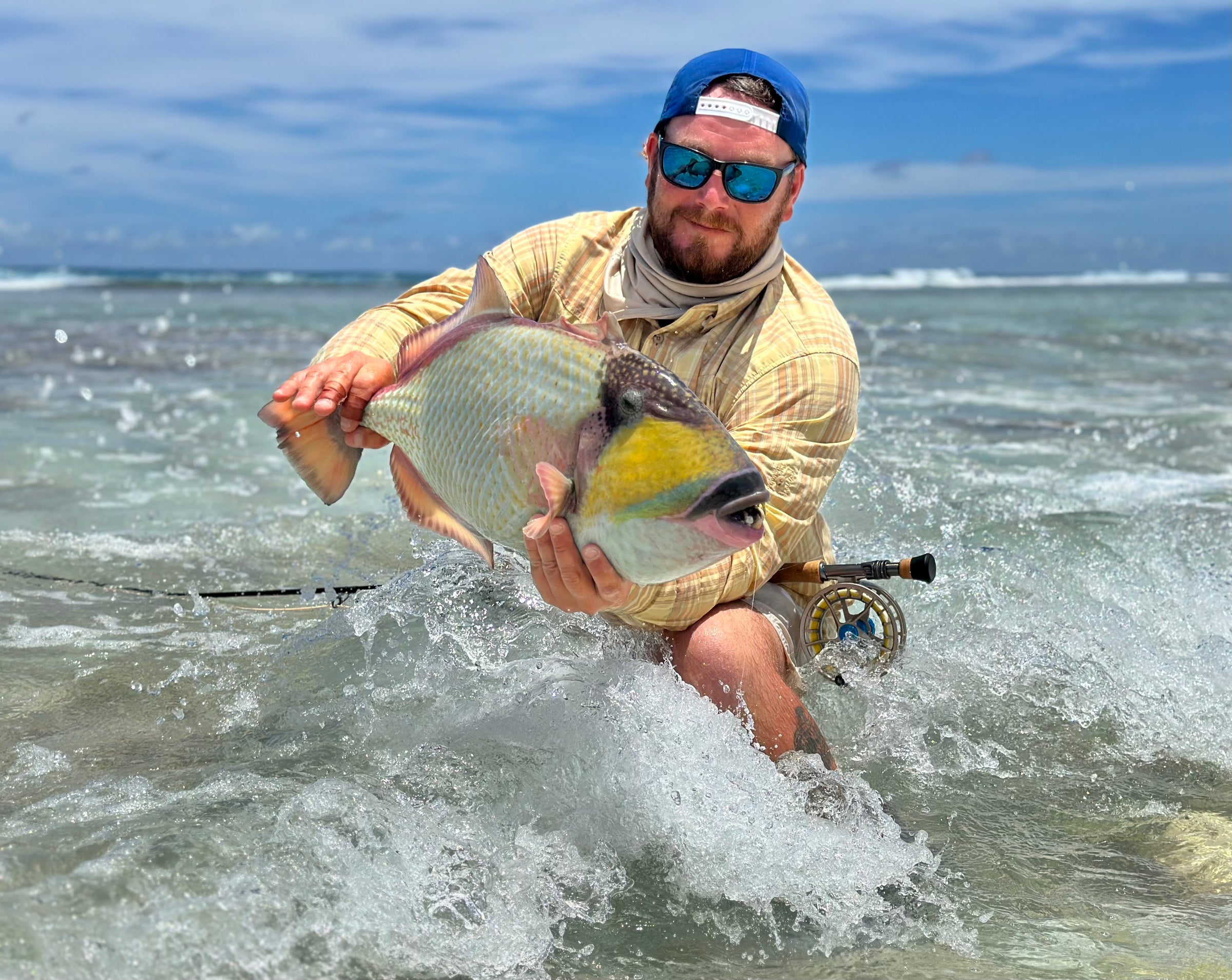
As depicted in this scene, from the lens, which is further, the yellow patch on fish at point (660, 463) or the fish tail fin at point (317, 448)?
the fish tail fin at point (317, 448)

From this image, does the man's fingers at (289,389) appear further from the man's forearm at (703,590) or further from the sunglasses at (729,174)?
the sunglasses at (729,174)

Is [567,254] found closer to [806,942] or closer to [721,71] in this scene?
[721,71]

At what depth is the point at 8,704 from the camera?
3.54 m

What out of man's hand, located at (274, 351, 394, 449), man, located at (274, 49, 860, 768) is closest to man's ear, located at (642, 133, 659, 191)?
man, located at (274, 49, 860, 768)

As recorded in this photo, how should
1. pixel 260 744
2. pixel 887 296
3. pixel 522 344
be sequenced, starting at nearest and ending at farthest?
pixel 522 344 → pixel 260 744 → pixel 887 296

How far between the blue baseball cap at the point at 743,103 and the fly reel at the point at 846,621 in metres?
1.14

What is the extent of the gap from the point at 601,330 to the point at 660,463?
1.04ft

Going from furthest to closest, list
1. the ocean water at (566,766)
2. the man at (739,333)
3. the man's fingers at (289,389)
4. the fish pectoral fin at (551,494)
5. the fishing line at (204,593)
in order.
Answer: the fishing line at (204,593)
the man at (739,333)
the man's fingers at (289,389)
the ocean water at (566,766)
the fish pectoral fin at (551,494)

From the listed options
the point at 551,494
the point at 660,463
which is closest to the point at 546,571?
the point at 551,494

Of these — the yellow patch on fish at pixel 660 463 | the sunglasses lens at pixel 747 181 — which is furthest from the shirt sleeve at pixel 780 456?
the yellow patch on fish at pixel 660 463

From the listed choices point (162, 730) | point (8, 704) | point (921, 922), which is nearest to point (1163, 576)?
point (921, 922)

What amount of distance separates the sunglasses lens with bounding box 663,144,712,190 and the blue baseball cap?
3.8 inches

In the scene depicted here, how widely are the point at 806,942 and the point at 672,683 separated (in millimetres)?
702

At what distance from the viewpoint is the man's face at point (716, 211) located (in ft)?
10.1
